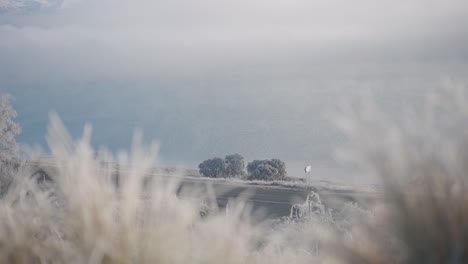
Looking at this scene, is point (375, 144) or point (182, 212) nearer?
point (375, 144)

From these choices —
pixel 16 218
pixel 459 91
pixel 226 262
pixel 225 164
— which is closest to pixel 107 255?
pixel 226 262

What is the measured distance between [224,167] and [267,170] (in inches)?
113

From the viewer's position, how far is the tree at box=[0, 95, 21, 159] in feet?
59.7

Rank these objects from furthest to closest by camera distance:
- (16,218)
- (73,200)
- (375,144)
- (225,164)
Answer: (225,164) < (16,218) < (73,200) < (375,144)

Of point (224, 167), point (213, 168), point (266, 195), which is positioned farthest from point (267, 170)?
point (266, 195)

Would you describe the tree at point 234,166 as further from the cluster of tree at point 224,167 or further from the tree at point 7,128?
the tree at point 7,128

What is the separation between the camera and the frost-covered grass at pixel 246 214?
2.71 m

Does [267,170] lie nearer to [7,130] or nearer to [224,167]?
[224,167]

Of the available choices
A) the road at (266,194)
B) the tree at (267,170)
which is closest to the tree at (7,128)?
the road at (266,194)

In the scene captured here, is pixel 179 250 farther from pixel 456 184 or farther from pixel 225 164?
pixel 225 164

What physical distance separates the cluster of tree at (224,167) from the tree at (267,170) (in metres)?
0.87

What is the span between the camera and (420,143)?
298 centimetres

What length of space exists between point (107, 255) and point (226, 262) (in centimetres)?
63

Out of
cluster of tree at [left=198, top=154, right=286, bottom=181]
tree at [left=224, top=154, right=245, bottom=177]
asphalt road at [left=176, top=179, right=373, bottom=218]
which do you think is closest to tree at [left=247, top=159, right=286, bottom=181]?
cluster of tree at [left=198, top=154, right=286, bottom=181]
